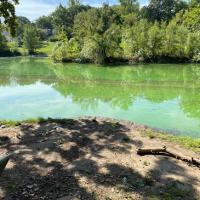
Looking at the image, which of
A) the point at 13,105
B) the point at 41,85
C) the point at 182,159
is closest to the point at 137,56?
the point at 41,85

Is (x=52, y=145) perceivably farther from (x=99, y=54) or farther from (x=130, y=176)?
(x=99, y=54)

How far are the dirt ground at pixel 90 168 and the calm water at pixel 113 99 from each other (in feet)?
18.9

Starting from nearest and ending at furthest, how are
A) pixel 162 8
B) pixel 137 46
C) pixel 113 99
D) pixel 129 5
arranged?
pixel 113 99 → pixel 137 46 → pixel 129 5 → pixel 162 8

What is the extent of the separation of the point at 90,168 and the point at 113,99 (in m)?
15.4

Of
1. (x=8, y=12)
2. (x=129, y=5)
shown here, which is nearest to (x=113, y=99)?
(x=8, y=12)

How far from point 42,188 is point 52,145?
2711 millimetres

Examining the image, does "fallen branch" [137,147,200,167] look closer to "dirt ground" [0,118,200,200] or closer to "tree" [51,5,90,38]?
"dirt ground" [0,118,200,200]

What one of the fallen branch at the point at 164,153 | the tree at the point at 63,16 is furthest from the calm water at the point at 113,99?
the tree at the point at 63,16

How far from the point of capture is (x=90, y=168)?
8.84 metres

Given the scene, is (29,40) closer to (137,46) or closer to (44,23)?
(137,46)

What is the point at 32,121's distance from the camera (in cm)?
1380

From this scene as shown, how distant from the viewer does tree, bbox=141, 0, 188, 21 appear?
4188 inches

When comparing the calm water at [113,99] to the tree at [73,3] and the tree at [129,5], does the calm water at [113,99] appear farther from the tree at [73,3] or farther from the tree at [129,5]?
the tree at [73,3]

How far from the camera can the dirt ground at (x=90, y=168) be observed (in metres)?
7.68
